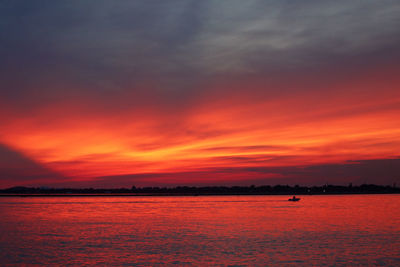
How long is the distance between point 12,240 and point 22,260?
1747cm

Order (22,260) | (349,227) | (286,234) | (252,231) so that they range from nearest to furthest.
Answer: (22,260)
(286,234)
(252,231)
(349,227)

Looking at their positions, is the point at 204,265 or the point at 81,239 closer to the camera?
the point at 204,265

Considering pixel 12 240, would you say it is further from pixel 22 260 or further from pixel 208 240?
pixel 208 240

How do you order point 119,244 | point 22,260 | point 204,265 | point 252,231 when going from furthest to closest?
point 252,231
point 119,244
point 22,260
point 204,265

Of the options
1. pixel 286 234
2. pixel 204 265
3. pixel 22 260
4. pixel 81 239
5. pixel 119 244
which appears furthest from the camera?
pixel 286 234

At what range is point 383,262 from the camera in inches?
1534

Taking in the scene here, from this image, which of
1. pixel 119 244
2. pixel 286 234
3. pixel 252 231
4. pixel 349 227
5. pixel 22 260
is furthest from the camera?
pixel 349 227

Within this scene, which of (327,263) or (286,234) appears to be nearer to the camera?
(327,263)

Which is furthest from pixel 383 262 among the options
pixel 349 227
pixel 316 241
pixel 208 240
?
pixel 349 227

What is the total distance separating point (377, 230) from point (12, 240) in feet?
177

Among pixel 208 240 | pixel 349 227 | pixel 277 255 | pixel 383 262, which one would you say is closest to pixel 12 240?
pixel 208 240

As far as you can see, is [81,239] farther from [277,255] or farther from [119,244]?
[277,255]

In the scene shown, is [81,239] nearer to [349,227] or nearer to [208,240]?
[208,240]

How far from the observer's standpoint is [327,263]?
127ft
